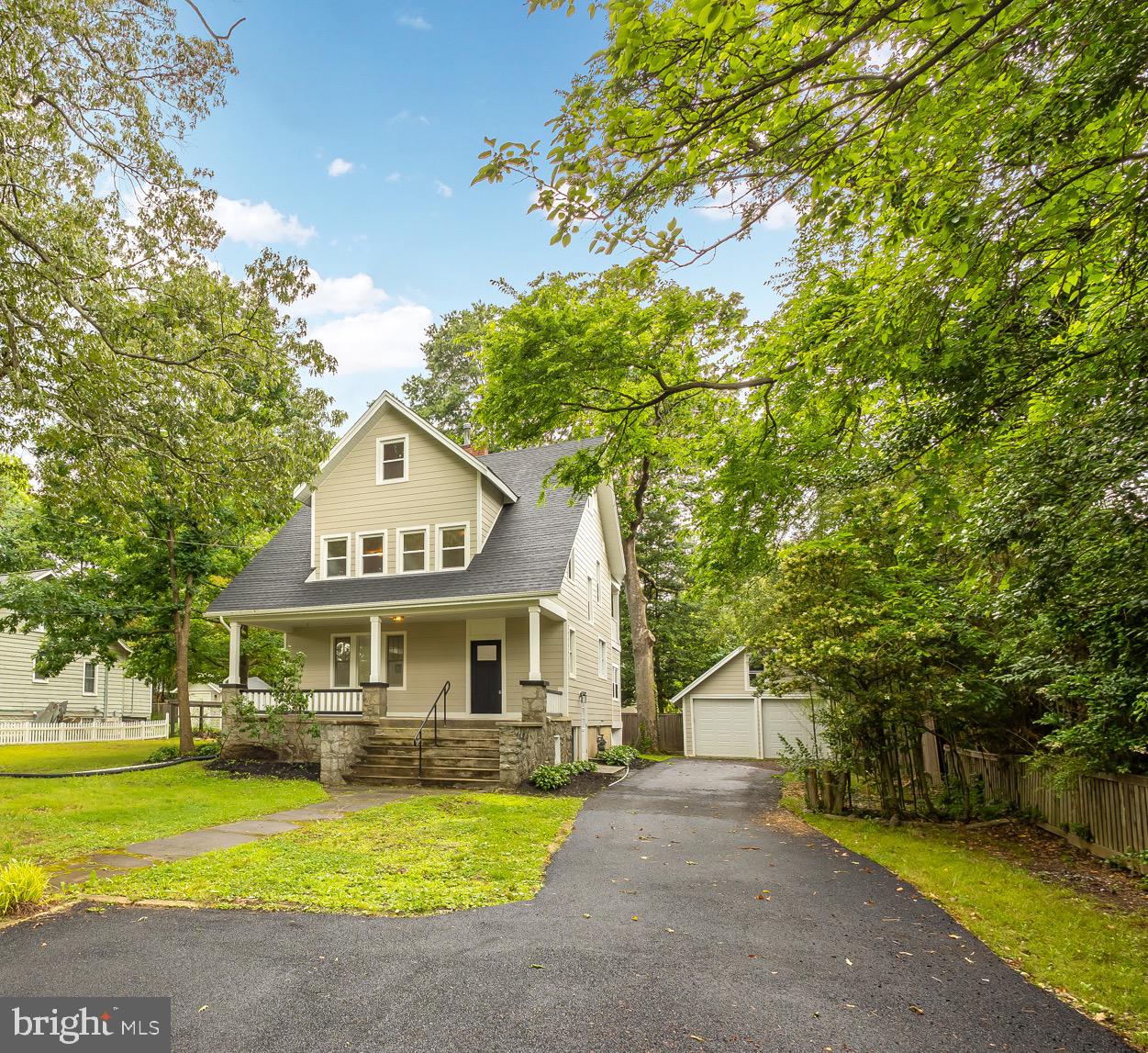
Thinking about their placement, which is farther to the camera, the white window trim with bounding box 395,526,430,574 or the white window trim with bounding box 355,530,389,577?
the white window trim with bounding box 355,530,389,577

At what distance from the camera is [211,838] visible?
8234 mm

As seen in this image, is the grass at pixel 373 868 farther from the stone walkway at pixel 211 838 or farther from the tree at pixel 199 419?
the tree at pixel 199 419

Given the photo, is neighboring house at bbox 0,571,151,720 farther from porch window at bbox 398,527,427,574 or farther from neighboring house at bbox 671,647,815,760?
A: neighboring house at bbox 671,647,815,760

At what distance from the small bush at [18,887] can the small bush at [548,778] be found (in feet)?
28.7

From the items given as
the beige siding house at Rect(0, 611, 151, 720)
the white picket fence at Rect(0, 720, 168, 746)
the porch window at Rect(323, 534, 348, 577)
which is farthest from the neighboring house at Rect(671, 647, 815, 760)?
the beige siding house at Rect(0, 611, 151, 720)

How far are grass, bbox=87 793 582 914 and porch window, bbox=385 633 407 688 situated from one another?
26.6 feet

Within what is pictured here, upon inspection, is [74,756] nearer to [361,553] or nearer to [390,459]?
[361,553]

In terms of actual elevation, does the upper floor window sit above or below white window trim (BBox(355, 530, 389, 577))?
above

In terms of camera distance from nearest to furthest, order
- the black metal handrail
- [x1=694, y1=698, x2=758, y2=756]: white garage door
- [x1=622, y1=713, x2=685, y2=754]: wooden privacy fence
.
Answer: the black metal handrail, [x1=694, y1=698, x2=758, y2=756]: white garage door, [x1=622, y1=713, x2=685, y2=754]: wooden privacy fence

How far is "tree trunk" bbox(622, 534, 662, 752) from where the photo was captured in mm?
24391

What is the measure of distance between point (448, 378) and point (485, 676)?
2385 centimetres

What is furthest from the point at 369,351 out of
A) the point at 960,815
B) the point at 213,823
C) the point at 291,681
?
the point at 960,815

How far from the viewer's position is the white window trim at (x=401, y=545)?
57.0 feet

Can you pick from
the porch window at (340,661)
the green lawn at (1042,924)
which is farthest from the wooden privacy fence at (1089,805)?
the porch window at (340,661)
